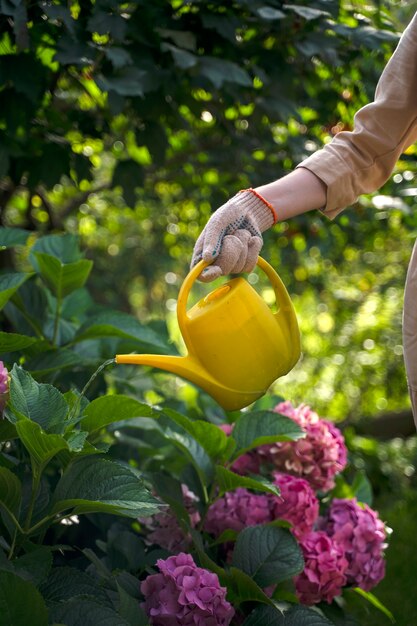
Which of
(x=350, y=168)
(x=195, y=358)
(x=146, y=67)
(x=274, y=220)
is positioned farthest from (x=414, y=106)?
(x=146, y=67)

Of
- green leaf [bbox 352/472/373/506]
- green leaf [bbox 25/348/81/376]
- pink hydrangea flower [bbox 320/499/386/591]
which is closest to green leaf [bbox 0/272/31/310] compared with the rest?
green leaf [bbox 25/348/81/376]

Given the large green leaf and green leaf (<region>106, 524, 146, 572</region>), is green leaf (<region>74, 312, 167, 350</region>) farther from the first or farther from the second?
green leaf (<region>106, 524, 146, 572</region>)

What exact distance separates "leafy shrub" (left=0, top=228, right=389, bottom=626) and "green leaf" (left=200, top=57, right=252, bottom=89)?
515mm

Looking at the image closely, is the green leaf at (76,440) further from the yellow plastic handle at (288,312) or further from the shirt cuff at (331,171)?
the shirt cuff at (331,171)

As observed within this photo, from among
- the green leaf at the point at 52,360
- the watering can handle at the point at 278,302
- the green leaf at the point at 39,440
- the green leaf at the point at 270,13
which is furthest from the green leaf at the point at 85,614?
the green leaf at the point at 270,13

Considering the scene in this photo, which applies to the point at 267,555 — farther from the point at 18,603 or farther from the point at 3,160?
the point at 3,160

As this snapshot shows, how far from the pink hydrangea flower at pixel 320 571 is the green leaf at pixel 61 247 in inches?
34.9

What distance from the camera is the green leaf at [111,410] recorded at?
1541mm

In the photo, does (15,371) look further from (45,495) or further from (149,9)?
(149,9)

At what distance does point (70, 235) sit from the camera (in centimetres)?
230

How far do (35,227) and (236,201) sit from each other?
A: 154cm

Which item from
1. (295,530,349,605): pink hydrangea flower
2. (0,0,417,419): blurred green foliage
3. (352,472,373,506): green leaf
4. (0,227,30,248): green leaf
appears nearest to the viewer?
(295,530,349,605): pink hydrangea flower

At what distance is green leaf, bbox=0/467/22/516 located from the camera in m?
1.43

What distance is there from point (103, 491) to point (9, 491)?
149 mm
